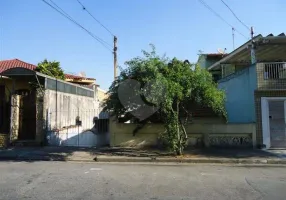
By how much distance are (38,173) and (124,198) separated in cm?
382

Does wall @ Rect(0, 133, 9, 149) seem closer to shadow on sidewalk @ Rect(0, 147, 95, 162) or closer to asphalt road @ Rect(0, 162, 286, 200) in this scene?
shadow on sidewalk @ Rect(0, 147, 95, 162)

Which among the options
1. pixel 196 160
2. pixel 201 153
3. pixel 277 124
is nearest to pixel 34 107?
pixel 201 153

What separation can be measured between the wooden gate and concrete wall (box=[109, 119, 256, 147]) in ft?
14.2

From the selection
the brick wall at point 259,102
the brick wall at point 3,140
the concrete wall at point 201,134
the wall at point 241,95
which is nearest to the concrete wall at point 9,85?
the brick wall at point 3,140

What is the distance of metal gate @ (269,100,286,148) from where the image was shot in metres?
15.3

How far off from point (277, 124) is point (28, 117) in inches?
462

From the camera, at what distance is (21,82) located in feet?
64.5

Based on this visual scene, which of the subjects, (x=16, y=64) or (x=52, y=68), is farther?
(x=16, y=64)

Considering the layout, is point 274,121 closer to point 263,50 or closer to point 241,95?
point 241,95

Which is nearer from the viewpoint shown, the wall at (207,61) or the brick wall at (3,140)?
the brick wall at (3,140)

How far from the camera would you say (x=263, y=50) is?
1933 cm

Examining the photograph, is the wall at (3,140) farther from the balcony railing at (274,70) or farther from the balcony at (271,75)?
the balcony railing at (274,70)

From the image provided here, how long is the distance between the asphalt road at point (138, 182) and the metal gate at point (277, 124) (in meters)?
4.38

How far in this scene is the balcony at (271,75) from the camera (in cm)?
1548
